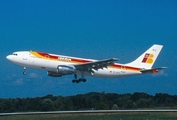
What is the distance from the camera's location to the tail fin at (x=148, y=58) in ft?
301

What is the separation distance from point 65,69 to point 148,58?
2089 cm

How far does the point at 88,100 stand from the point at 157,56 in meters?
58.7

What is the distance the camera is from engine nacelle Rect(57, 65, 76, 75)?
80.3m

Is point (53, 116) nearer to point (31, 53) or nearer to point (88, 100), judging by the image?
point (31, 53)

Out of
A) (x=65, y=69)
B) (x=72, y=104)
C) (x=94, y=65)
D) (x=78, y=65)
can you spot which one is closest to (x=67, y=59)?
(x=78, y=65)

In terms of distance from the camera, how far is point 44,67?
259 feet

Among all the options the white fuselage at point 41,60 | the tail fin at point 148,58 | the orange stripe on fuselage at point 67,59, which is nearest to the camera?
the white fuselage at point 41,60

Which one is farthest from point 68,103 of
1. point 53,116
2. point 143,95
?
point 53,116

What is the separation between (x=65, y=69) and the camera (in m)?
80.8

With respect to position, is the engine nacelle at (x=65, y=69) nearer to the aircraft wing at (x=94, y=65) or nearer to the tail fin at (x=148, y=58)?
the aircraft wing at (x=94, y=65)

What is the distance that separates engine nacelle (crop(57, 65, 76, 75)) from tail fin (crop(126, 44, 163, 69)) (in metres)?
13.3

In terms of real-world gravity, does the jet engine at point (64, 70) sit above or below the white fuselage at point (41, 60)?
below

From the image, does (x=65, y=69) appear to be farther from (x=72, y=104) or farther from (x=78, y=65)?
(x=72, y=104)

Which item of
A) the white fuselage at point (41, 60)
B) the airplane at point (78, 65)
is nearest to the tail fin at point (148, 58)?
the airplane at point (78, 65)
